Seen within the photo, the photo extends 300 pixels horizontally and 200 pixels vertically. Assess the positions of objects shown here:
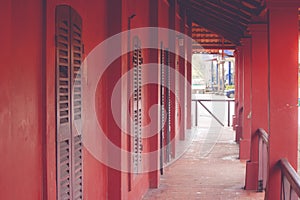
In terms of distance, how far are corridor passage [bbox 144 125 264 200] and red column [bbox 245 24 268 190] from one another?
0.91 feet

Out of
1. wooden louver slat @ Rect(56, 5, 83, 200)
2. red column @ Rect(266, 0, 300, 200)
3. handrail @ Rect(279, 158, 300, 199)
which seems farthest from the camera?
red column @ Rect(266, 0, 300, 200)

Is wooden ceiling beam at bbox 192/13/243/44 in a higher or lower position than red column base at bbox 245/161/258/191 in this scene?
higher

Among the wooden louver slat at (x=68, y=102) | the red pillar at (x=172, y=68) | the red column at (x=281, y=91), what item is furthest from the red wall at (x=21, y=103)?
the red pillar at (x=172, y=68)

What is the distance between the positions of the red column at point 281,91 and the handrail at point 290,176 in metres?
0.14

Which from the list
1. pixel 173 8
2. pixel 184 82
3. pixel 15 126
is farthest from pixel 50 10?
pixel 184 82

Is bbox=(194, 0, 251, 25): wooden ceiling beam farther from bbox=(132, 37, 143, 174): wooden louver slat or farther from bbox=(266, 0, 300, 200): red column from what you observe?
bbox=(266, 0, 300, 200): red column

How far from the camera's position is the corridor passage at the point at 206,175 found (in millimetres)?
5547

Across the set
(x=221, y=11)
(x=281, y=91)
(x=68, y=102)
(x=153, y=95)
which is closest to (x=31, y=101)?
(x=68, y=102)

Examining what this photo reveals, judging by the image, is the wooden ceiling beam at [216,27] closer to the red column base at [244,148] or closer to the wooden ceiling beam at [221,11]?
the wooden ceiling beam at [221,11]

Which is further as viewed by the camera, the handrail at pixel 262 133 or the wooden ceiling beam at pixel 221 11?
the wooden ceiling beam at pixel 221 11

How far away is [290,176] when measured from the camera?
3236 millimetres

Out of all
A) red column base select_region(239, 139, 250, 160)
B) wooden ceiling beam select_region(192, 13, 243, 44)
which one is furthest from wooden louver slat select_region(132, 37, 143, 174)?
wooden ceiling beam select_region(192, 13, 243, 44)

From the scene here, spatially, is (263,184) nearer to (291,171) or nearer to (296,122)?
(296,122)

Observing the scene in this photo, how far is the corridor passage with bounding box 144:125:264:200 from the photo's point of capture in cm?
555
